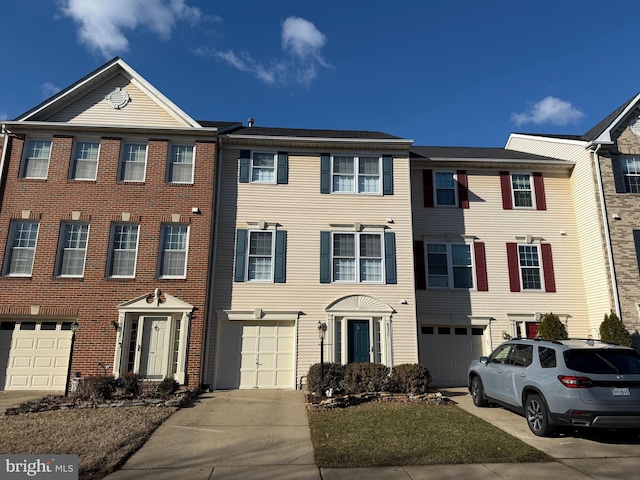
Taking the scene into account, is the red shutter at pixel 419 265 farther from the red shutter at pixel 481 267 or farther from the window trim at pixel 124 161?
the window trim at pixel 124 161

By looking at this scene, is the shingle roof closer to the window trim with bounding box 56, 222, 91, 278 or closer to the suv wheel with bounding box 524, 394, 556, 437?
the window trim with bounding box 56, 222, 91, 278

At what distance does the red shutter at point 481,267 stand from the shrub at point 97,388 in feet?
39.3

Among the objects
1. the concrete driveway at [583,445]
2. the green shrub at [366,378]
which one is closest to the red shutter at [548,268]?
the green shrub at [366,378]

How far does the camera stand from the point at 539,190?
50.6 feet

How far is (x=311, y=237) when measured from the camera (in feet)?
45.2

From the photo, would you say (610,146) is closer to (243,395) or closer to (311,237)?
(311,237)

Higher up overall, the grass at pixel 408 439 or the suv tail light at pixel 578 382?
the suv tail light at pixel 578 382

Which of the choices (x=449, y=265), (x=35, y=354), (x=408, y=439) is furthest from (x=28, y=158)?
(x=449, y=265)

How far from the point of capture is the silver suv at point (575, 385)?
654 cm

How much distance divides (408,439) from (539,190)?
11928mm

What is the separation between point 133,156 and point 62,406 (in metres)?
7.86

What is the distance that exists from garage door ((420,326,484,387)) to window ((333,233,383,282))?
2.92m

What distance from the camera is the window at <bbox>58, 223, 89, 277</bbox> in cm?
1263

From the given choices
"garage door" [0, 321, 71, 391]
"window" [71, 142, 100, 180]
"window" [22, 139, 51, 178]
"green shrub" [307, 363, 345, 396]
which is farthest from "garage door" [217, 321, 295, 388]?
"window" [22, 139, 51, 178]
